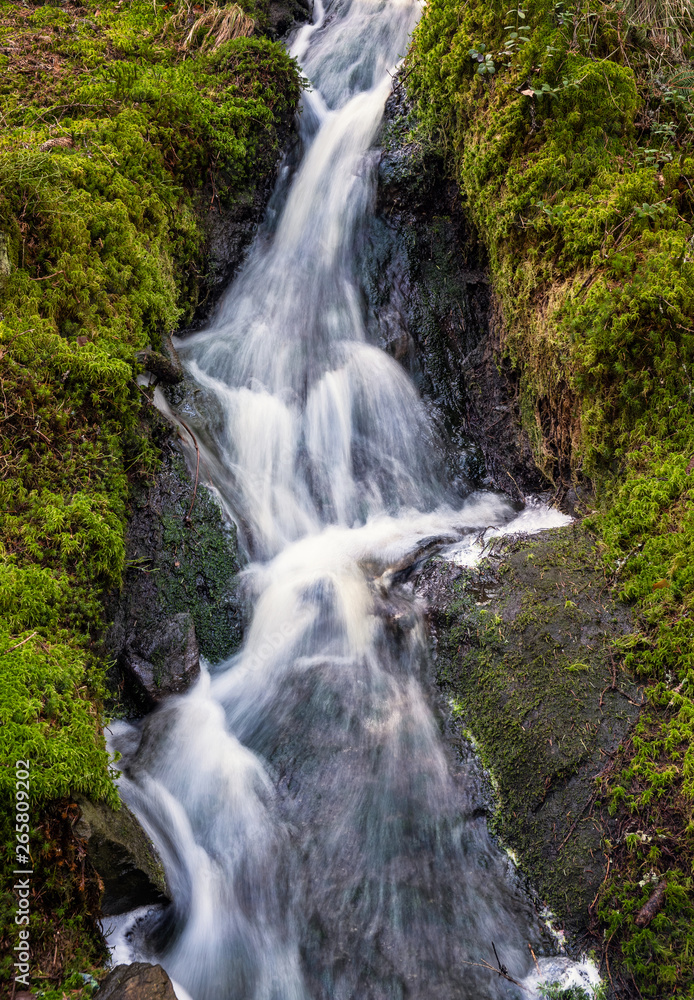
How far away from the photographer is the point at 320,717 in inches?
170

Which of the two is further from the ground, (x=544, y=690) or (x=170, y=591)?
(x=170, y=591)

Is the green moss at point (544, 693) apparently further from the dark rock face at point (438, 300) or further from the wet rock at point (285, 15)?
the wet rock at point (285, 15)

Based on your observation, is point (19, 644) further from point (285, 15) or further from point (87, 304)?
point (285, 15)

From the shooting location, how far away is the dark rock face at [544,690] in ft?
11.1

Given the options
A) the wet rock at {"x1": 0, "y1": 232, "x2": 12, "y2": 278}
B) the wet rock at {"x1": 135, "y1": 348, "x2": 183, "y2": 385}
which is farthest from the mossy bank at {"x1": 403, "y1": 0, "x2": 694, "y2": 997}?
the wet rock at {"x1": 0, "y1": 232, "x2": 12, "y2": 278}

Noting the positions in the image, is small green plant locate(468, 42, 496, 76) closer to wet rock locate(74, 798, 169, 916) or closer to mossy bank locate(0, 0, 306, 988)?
mossy bank locate(0, 0, 306, 988)

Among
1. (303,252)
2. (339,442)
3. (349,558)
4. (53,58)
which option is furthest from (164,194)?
(349,558)

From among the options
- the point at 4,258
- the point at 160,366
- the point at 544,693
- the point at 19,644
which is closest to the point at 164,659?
the point at 19,644

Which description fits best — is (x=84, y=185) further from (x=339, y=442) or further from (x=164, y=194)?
(x=339, y=442)

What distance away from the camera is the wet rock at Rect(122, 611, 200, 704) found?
4.23 meters

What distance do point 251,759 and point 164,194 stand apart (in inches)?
209

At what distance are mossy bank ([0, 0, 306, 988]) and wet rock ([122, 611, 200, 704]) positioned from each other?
0.23 metres

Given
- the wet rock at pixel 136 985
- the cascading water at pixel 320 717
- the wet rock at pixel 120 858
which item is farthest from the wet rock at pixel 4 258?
the wet rock at pixel 136 985

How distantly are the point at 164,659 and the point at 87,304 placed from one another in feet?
9.03
